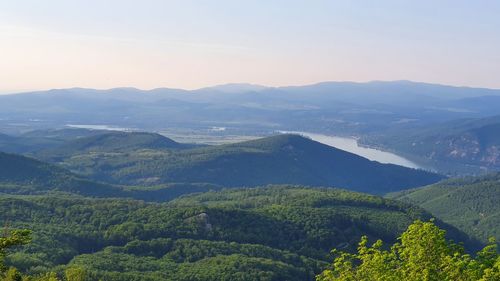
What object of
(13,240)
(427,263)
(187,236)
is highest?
(13,240)

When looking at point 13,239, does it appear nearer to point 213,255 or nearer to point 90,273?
point 90,273

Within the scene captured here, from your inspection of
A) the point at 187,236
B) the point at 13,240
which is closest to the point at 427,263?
the point at 13,240

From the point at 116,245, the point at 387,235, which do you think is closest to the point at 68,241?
the point at 116,245

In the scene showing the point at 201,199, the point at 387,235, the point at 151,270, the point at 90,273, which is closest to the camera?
the point at 90,273

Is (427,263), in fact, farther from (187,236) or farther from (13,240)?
(187,236)

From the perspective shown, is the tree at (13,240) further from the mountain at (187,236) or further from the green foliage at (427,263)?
the mountain at (187,236)

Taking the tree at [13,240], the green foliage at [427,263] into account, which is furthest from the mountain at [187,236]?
the green foliage at [427,263]

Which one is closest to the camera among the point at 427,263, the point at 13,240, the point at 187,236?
the point at 427,263

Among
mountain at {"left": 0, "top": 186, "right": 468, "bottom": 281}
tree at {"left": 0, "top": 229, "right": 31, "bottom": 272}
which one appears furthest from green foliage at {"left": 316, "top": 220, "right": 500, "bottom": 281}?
mountain at {"left": 0, "top": 186, "right": 468, "bottom": 281}
